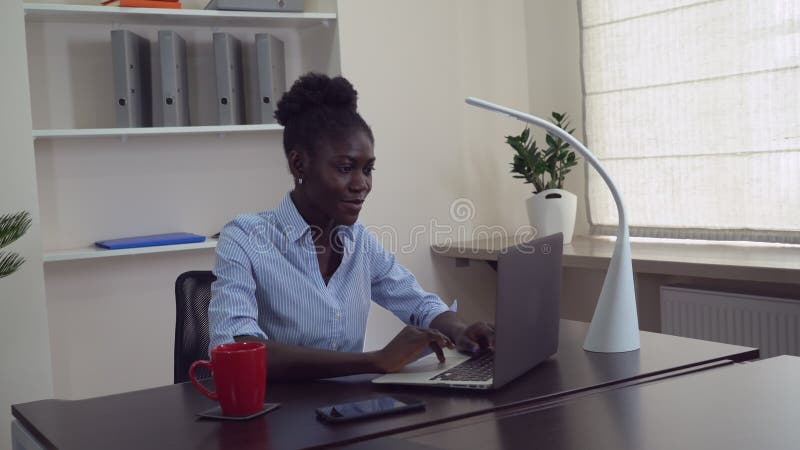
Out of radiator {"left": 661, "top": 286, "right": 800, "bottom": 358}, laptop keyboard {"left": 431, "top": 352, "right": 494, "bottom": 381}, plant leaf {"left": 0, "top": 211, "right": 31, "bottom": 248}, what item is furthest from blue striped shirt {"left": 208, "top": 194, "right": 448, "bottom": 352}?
radiator {"left": 661, "top": 286, "right": 800, "bottom": 358}

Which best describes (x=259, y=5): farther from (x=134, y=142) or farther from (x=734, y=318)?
(x=734, y=318)

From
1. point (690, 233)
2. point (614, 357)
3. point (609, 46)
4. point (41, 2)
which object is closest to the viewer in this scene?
point (614, 357)

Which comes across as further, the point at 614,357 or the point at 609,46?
the point at 609,46

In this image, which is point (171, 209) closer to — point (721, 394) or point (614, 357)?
point (614, 357)

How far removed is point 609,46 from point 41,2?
2174 mm

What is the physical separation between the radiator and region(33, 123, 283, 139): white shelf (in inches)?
64.0

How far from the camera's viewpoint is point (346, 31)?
132 inches

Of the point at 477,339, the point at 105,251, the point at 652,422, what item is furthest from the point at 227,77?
the point at 652,422

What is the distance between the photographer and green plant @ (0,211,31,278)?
2.46 meters

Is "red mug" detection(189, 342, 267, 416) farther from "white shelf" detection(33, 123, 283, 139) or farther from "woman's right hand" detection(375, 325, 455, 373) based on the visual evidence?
"white shelf" detection(33, 123, 283, 139)

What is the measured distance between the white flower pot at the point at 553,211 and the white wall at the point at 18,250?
181cm

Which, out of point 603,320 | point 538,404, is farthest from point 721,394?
point 603,320

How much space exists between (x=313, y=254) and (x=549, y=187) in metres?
1.78

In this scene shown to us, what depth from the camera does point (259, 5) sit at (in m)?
3.14
